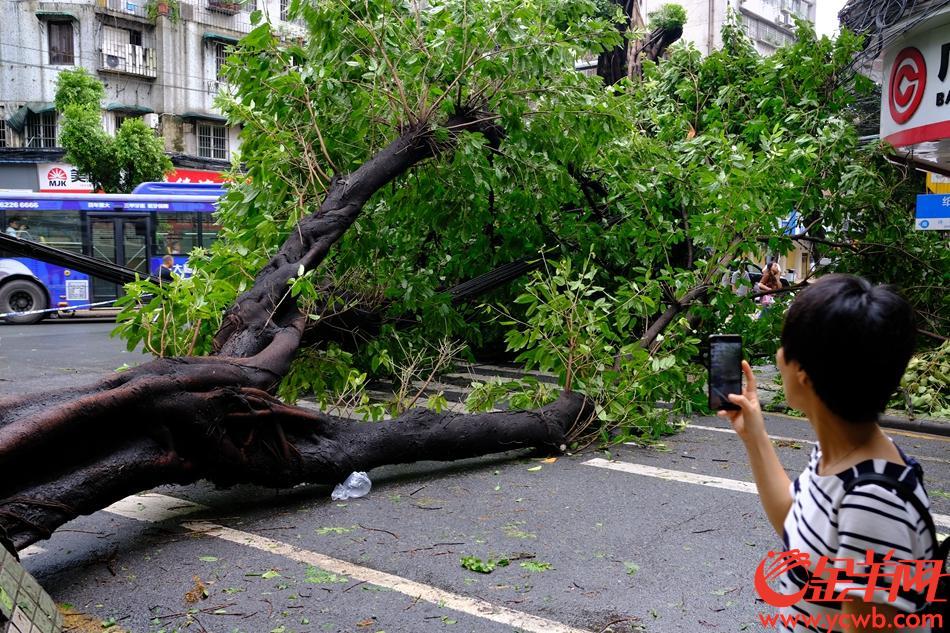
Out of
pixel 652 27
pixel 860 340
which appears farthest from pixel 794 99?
pixel 860 340

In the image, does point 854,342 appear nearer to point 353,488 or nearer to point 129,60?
point 353,488

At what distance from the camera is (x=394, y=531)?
4.55 m

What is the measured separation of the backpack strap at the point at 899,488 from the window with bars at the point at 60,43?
35.7 meters

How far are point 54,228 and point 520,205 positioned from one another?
1501 cm

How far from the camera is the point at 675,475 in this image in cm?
573

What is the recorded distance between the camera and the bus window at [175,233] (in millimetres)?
19922

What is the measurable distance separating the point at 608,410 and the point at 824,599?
465 cm

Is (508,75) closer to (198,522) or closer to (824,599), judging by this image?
(198,522)

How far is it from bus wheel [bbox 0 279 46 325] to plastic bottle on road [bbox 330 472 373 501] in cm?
1614

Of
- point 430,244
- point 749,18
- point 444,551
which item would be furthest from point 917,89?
point 749,18

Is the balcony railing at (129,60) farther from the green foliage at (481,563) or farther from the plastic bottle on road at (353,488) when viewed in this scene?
the green foliage at (481,563)

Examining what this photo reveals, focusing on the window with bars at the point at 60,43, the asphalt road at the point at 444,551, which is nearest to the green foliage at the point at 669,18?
the asphalt road at the point at 444,551

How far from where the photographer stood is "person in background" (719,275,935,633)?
1569 mm

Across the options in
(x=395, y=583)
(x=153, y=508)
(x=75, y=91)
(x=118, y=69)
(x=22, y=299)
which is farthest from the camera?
(x=118, y=69)
